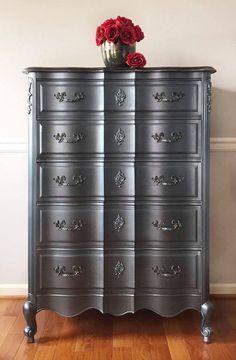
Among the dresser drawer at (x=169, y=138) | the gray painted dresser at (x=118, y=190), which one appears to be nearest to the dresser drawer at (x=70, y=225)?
the gray painted dresser at (x=118, y=190)

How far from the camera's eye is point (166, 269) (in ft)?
8.57

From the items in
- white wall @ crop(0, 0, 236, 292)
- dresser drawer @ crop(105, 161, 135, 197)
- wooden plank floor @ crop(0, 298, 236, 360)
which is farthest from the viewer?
white wall @ crop(0, 0, 236, 292)

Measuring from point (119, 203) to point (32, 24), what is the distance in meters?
1.27

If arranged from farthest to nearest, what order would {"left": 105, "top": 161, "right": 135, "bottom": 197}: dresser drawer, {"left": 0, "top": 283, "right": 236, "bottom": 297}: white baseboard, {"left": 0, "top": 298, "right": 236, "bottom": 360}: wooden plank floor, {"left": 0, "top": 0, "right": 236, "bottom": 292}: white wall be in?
{"left": 0, "top": 283, "right": 236, "bottom": 297}: white baseboard < {"left": 0, "top": 0, "right": 236, "bottom": 292}: white wall < {"left": 105, "top": 161, "right": 135, "bottom": 197}: dresser drawer < {"left": 0, "top": 298, "right": 236, "bottom": 360}: wooden plank floor

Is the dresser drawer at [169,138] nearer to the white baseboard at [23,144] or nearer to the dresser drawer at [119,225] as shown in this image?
the dresser drawer at [119,225]

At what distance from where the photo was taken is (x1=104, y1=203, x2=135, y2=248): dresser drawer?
2.59 metres

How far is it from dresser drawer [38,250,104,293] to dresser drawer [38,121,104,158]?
1.65ft

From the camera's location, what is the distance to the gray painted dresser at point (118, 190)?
2555 mm

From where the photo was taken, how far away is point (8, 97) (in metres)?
3.17

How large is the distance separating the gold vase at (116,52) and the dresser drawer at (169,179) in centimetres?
51

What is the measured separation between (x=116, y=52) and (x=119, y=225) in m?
0.84

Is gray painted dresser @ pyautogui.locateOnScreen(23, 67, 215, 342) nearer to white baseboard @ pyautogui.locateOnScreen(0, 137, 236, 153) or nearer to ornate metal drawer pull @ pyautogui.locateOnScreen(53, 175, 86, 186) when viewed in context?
ornate metal drawer pull @ pyautogui.locateOnScreen(53, 175, 86, 186)

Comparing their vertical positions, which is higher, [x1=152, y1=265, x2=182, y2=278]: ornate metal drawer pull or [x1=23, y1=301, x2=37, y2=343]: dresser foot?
[x1=152, y1=265, x2=182, y2=278]: ornate metal drawer pull

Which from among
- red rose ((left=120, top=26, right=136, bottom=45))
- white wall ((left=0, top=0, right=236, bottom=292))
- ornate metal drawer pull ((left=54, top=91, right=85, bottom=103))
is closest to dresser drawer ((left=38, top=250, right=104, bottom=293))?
ornate metal drawer pull ((left=54, top=91, right=85, bottom=103))
